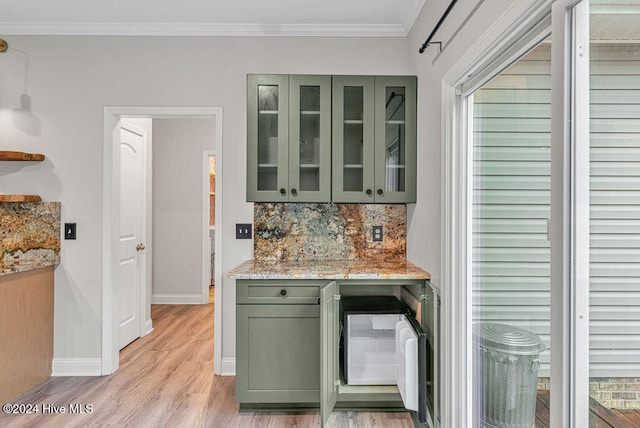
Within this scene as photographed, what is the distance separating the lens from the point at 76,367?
3029 mm

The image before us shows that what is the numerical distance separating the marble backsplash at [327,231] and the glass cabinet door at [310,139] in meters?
0.29

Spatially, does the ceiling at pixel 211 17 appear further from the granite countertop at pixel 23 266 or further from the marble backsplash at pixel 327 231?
the granite countertop at pixel 23 266

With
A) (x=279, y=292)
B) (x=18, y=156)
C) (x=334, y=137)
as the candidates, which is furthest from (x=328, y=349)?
(x=18, y=156)

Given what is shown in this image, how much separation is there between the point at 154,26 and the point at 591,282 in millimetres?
3223

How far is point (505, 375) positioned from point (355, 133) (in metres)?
1.81

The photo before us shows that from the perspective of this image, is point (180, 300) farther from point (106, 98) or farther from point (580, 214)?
point (580, 214)

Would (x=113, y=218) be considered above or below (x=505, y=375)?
above

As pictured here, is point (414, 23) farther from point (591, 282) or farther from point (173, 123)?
point (173, 123)

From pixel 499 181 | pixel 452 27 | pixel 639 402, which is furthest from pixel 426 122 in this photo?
pixel 639 402

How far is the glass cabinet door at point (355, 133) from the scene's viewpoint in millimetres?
2828

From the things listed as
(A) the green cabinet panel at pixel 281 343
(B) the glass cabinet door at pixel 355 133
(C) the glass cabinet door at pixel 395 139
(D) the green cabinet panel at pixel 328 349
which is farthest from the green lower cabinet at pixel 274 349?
(C) the glass cabinet door at pixel 395 139

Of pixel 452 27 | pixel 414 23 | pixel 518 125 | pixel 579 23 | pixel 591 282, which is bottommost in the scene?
pixel 591 282

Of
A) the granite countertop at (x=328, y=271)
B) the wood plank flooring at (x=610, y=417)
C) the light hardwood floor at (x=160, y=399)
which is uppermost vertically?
the granite countertop at (x=328, y=271)

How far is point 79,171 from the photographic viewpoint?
9.98 feet
